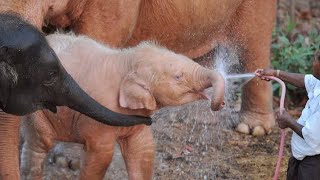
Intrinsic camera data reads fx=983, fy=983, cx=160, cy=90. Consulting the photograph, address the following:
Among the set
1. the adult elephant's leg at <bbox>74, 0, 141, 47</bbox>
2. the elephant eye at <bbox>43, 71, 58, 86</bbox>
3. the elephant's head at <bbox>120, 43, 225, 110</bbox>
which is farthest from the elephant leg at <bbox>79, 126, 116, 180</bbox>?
the adult elephant's leg at <bbox>74, 0, 141, 47</bbox>

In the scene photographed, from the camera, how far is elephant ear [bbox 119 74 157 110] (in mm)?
5023

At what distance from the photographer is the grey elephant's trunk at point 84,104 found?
4.84 m

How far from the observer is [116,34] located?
5.89 m

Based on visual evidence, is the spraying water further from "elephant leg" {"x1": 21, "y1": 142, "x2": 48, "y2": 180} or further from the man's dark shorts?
"elephant leg" {"x1": 21, "y1": 142, "x2": 48, "y2": 180}

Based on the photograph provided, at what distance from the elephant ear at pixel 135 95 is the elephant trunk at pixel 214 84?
304 millimetres

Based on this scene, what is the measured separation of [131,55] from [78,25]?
0.79 meters

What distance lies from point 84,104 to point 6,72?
17.4 inches

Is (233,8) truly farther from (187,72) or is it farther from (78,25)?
(187,72)

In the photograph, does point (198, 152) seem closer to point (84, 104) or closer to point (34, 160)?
point (34, 160)

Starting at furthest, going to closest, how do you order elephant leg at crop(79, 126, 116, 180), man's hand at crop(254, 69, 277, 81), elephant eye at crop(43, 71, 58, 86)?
man's hand at crop(254, 69, 277, 81) < elephant leg at crop(79, 126, 116, 180) < elephant eye at crop(43, 71, 58, 86)

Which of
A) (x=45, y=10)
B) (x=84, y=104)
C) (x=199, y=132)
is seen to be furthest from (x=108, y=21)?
(x=199, y=132)

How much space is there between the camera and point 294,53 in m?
8.94

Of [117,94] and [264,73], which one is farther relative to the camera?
[264,73]

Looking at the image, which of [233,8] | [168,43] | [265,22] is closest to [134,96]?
[168,43]
